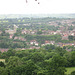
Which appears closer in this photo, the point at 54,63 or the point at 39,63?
the point at 54,63

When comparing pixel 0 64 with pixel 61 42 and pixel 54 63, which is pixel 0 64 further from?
pixel 61 42

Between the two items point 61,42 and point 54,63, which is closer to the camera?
point 54,63

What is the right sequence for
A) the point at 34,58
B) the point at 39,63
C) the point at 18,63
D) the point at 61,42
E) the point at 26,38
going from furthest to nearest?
the point at 26,38 → the point at 61,42 → the point at 34,58 → the point at 39,63 → the point at 18,63

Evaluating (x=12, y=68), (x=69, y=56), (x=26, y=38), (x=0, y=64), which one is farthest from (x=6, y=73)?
(x=26, y=38)

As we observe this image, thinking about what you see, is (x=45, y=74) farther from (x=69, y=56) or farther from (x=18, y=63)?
(x=69, y=56)

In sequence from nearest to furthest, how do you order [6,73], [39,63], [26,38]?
1. [6,73]
2. [39,63]
3. [26,38]

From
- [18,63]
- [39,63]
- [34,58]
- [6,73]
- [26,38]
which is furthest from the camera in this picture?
[26,38]

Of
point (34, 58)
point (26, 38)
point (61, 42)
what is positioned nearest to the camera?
point (34, 58)

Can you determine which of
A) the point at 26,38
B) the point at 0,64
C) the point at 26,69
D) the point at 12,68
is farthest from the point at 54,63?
the point at 26,38
